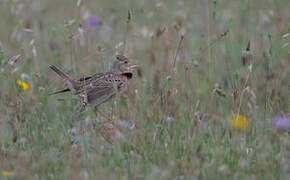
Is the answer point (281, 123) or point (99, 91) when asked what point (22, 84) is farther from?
point (281, 123)

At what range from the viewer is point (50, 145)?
16.4 feet

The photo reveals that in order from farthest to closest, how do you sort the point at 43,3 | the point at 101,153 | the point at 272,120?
the point at 43,3, the point at 272,120, the point at 101,153

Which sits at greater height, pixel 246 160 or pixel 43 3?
pixel 43 3

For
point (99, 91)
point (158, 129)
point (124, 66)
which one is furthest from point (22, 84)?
point (158, 129)

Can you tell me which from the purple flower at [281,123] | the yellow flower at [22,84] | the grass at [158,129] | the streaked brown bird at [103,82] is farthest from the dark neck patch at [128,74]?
the purple flower at [281,123]

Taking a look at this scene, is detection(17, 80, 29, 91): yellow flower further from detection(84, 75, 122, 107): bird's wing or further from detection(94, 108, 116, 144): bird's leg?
detection(94, 108, 116, 144): bird's leg

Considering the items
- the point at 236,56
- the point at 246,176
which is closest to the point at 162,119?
the point at 246,176

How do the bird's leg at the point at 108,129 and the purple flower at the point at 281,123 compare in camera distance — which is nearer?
the purple flower at the point at 281,123

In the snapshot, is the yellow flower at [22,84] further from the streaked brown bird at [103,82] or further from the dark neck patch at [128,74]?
the dark neck patch at [128,74]

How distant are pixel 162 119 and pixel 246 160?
3.99 feet

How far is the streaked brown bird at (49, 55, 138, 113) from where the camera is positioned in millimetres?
6348

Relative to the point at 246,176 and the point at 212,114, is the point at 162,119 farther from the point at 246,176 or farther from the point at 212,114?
the point at 246,176

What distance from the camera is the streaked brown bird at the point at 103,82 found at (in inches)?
250

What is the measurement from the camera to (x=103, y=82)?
675 cm
